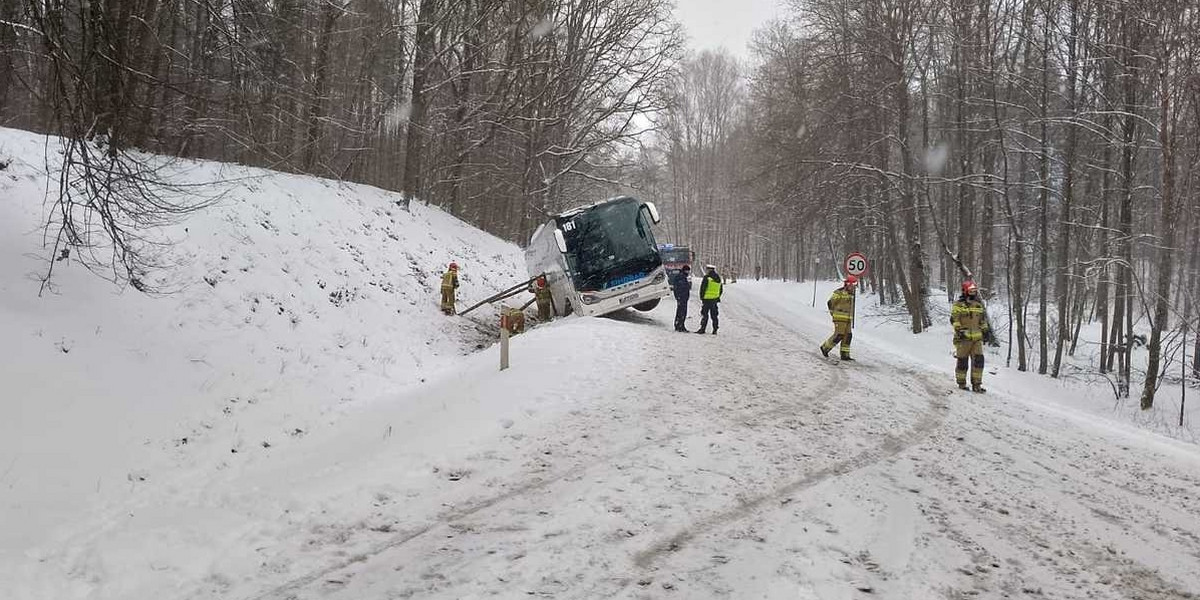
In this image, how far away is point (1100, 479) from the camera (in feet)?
18.5

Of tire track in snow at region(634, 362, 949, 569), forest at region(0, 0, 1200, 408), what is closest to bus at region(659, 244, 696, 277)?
forest at region(0, 0, 1200, 408)

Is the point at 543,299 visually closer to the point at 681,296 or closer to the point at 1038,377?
the point at 681,296

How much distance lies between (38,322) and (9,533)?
12.4 feet

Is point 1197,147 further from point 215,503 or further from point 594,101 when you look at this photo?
point 594,101

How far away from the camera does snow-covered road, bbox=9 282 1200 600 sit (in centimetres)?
369

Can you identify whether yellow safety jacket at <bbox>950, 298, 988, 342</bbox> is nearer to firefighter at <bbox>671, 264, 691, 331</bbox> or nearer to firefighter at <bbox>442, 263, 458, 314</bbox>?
firefighter at <bbox>671, 264, 691, 331</bbox>

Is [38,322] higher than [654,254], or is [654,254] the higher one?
[654,254]

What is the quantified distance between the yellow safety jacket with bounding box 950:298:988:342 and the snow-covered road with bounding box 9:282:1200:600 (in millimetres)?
2078

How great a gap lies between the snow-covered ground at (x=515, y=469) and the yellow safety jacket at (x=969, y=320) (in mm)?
1047

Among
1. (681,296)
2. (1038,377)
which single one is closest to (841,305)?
(681,296)

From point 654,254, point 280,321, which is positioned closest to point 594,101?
point 654,254

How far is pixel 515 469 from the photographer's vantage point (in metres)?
5.57

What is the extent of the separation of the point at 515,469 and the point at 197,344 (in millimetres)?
6094

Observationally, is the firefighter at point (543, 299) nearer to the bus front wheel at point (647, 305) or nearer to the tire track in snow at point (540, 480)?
the bus front wheel at point (647, 305)
